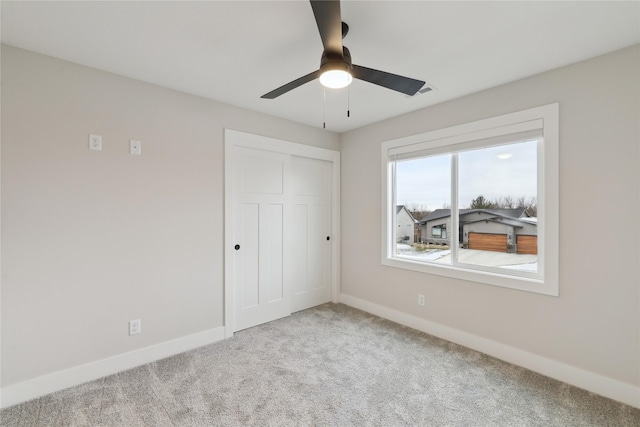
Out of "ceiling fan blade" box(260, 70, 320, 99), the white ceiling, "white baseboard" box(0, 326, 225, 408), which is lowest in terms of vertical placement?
"white baseboard" box(0, 326, 225, 408)

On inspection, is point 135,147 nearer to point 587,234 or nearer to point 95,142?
point 95,142

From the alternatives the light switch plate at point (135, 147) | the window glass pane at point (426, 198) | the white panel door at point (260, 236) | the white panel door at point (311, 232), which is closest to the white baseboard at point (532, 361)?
the window glass pane at point (426, 198)

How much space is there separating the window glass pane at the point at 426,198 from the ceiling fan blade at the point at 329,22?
210 cm

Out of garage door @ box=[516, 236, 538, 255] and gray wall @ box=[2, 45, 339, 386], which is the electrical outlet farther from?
garage door @ box=[516, 236, 538, 255]

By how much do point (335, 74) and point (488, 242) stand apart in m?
2.28

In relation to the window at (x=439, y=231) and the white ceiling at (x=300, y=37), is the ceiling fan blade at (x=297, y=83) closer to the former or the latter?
the white ceiling at (x=300, y=37)

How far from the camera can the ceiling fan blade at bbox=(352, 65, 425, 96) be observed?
5.52ft

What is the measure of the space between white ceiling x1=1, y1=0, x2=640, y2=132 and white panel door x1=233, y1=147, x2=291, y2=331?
0.99 metres

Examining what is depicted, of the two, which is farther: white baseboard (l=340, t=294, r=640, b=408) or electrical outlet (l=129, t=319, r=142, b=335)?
electrical outlet (l=129, t=319, r=142, b=335)

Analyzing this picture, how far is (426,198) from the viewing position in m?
3.32

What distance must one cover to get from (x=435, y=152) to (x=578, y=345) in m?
2.02

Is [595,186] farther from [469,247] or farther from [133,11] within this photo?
[133,11]

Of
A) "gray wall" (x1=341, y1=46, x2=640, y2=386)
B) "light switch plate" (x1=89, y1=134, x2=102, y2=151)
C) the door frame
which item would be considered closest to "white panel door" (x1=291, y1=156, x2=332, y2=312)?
the door frame

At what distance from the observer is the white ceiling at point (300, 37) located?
161 centimetres
